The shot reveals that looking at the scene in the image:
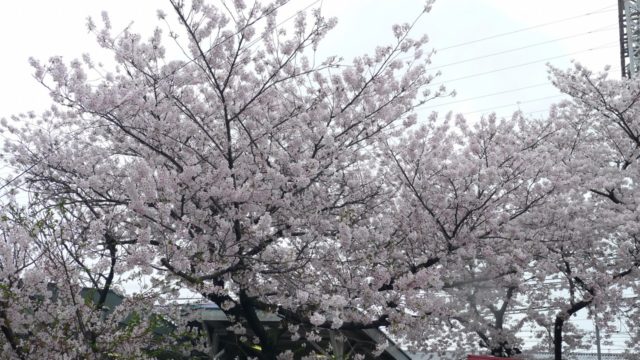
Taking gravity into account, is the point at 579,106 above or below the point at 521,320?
above

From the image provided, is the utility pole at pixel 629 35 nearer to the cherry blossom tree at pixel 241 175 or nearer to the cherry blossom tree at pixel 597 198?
the cherry blossom tree at pixel 597 198

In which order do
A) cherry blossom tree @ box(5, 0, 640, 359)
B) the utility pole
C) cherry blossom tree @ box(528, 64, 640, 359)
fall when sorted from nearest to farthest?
cherry blossom tree @ box(5, 0, 640, 359) → cherry blossom tree @ box(528, 64, 640, 359) → the utility pole

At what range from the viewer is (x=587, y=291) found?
1129 cm

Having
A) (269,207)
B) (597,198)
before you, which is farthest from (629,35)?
(269,207)

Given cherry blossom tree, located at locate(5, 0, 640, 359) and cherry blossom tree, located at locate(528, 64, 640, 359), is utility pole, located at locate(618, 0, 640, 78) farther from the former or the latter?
cherry blossom tree, located at locate(5, 0, 640, 359)

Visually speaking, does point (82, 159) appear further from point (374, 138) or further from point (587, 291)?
point (587, 291)

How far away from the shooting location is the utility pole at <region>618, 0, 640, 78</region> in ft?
52.9

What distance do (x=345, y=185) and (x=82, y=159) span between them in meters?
4.04

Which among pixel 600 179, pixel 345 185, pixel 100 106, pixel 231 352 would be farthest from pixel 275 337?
pixel 600 179

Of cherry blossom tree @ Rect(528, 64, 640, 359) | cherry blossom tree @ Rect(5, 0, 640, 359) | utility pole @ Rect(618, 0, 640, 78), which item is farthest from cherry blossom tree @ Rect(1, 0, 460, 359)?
utility pole @ Rect(618, 0, 640, 78)

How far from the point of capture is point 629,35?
1591 cm

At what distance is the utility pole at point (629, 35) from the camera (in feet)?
52.9

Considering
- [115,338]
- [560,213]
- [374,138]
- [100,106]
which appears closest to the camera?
[115,338]

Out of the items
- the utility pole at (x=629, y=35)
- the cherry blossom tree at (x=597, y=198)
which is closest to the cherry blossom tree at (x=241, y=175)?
the cherry blossom tree at (x=597, y=198)
